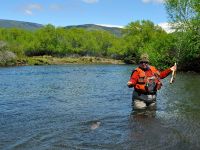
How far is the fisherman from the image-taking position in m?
15.9

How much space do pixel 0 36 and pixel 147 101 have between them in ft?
438

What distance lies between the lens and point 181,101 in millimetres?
21781

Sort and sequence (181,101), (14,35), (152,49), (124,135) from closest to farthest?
(124,135) < (181,101) < (152,49) < (14,35)

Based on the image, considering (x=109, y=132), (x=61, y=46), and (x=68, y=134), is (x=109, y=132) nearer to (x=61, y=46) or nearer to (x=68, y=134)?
(x=68, y=134)

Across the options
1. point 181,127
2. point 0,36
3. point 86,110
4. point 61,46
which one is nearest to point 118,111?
point 86,110

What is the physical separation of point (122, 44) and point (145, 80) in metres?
103

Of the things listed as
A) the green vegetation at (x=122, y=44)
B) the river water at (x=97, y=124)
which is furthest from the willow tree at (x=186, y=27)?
the river water at (x=97, y=124)

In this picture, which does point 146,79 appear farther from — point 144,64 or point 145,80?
point 144,64

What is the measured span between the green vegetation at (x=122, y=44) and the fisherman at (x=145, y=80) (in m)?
31.0

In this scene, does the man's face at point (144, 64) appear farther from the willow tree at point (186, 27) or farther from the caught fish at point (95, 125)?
the willow tree at point (186, 27)

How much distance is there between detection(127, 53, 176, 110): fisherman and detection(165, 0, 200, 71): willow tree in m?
31.6

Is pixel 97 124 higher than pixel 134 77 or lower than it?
lower

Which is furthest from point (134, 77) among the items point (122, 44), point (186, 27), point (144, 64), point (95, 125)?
point (122, 44)

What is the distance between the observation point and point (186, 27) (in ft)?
159
